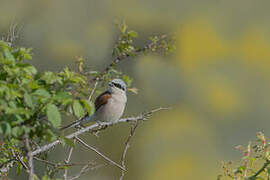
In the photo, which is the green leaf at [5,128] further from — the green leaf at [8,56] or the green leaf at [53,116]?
the green leaf at [8,56]

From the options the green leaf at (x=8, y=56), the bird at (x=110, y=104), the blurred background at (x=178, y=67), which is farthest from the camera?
the blurred background at (x=178, y=67)

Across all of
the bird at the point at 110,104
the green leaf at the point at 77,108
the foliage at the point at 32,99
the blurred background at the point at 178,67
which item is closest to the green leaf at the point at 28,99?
the foliage at the point at 32,99

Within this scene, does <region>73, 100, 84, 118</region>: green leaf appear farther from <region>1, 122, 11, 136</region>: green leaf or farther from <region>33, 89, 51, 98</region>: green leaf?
<region>1, 122, 11, 136</region>: green leaf

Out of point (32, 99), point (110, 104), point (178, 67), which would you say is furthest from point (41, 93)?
point (178, 67)

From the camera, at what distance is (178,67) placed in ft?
33.7

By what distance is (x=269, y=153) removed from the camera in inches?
77.2

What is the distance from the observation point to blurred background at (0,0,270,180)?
852 cm

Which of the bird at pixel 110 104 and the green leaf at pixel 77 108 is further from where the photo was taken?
the bird at pixel 110 104

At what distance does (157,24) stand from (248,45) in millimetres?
2592

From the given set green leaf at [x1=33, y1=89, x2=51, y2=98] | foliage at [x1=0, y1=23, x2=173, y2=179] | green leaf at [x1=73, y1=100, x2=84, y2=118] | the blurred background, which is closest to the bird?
foliage at [x1=0, y1=23, x2=173, y2=179]

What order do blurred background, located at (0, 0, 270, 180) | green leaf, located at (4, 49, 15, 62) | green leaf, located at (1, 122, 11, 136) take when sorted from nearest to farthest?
green leaf, located at (1, 122, 11, 136) < green leaf, located at (4, 49, 15, 62) < blurred background, located at (0, 0, 270, 180)

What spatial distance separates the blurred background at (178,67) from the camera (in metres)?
8.52

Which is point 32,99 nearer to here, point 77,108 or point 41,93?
point 41,93

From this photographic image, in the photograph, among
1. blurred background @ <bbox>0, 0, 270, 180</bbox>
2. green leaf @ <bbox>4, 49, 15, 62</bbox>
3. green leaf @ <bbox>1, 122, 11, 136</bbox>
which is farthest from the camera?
blurred background @ <bbox>0, 0, 270, 180</bbox>
